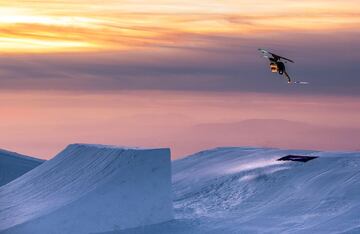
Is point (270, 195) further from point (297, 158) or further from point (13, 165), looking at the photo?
point (13, 165)

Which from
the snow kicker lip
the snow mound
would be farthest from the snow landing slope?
the snow kicker lip

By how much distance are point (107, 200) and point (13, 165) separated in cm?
3219

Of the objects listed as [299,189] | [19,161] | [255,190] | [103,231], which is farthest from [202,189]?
[19,161]

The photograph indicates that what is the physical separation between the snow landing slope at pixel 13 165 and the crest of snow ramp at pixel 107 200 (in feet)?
88.0

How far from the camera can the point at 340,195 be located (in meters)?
32.0

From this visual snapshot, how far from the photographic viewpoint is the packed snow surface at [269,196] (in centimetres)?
3062

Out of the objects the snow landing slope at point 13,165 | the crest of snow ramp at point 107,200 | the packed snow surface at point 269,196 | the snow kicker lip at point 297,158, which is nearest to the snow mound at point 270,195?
the packed snow surface at point 269,196

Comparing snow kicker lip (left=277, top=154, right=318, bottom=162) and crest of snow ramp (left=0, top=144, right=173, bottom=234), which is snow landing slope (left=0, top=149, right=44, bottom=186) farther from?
snow kicker lip (left=277, top=154, right=318, bottom=162)

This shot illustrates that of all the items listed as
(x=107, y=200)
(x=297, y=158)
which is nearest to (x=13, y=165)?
(x=297, y=158)

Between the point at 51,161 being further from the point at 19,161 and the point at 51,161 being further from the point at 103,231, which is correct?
the point at 19,161

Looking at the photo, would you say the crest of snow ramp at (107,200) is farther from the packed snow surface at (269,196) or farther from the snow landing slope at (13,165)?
the snow landing slope at (13,165)

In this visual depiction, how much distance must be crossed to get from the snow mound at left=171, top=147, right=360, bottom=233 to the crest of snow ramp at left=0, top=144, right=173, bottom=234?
106cm

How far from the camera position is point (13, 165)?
205 ft

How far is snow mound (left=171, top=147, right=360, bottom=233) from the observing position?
100ft
